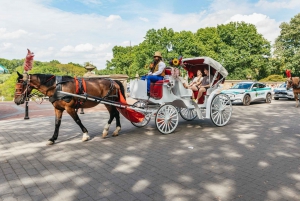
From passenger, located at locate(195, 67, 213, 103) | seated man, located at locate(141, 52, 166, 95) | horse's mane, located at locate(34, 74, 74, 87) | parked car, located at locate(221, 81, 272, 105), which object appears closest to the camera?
horse's mane, located at locate(34, 74, 74, 87)

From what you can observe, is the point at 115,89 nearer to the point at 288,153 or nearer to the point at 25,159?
the point at 25,159

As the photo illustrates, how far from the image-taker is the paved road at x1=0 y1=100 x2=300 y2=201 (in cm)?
407

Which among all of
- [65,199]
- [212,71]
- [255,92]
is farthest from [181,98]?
[255,92]

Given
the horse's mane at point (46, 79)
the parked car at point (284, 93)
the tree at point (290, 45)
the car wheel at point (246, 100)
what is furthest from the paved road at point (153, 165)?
the tree at point (290, 45)

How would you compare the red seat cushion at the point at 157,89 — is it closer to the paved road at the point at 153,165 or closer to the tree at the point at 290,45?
the paved road at the point at 153,165

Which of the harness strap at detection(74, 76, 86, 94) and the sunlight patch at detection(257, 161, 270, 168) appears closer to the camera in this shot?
the sunlight patch at detection(257, 161, 270, 168)

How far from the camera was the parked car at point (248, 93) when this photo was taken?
57.5 ft

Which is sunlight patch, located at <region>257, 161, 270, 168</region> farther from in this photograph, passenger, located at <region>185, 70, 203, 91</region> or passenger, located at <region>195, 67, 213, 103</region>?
passenger, located at <region>185, 70, 203, 91</region>

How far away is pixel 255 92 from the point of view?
18.2 metres

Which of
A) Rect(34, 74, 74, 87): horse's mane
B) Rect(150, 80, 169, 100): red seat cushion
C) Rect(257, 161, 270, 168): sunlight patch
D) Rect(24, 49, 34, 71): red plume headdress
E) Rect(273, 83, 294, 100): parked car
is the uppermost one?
Rect(24, 49, 34, 71): red plume headdress

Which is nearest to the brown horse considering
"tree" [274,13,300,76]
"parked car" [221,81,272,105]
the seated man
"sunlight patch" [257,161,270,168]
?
the seated man

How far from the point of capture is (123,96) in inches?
323

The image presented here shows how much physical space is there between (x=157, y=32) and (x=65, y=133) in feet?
131

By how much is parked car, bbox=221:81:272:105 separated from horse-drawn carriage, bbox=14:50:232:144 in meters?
8.29
